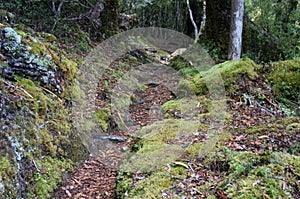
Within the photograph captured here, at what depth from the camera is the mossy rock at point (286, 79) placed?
6234 millimetres

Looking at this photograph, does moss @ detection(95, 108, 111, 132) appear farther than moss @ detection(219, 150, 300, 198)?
Yes

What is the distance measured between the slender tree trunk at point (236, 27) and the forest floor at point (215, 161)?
2806 millimetres

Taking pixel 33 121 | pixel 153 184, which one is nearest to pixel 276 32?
pixel 153 184

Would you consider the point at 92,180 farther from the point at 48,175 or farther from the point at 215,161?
the point at 215,161

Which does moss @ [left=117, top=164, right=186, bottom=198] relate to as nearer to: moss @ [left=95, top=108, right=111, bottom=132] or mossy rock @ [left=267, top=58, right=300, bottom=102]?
moss @ [left=95, top=108, right=111, bottom=132]

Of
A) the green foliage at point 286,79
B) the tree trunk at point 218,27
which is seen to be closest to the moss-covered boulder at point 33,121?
the green foliage at point 286,79

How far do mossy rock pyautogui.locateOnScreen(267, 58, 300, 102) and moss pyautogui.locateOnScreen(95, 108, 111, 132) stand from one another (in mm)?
3629

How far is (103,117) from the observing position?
5.59 m

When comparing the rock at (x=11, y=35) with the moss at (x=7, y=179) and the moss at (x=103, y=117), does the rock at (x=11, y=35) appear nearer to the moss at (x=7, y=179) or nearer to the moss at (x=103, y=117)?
the moss at (x=103, y=117)

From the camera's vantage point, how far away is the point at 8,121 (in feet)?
11.6

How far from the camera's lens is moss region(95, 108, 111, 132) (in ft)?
17.8

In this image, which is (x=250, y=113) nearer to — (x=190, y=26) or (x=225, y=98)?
(x=225, y=98)

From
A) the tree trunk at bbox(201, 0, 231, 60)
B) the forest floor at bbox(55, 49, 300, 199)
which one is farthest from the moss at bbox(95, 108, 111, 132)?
the tree trunk at bbox(201, 0, 231, 60)

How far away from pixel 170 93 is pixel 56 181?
427 centimetres
